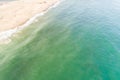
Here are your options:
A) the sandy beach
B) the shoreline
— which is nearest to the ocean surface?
the shoreline

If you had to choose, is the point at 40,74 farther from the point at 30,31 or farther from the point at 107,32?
the point at 107,32

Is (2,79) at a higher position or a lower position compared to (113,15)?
higher

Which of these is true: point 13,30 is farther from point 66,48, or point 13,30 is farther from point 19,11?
point 66,48

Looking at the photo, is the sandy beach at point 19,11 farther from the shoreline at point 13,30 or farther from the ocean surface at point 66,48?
the ocean surface at point 66,48

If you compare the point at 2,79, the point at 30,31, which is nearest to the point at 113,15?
the point at 30,31

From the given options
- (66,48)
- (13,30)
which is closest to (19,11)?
(13,30)

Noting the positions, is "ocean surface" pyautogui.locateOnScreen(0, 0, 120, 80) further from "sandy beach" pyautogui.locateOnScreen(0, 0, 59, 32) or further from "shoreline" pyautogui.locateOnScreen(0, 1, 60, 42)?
"sandy beach" pyautogui.locateOnScreen(0, 0, 59, 32)
